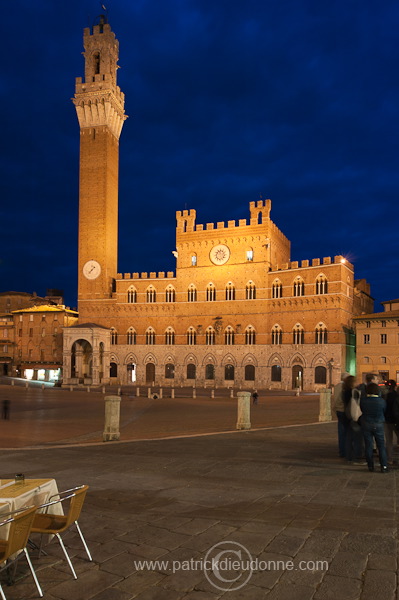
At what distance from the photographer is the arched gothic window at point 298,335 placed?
151 ft

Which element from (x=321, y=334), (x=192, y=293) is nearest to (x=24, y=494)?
(x=321, y=334)

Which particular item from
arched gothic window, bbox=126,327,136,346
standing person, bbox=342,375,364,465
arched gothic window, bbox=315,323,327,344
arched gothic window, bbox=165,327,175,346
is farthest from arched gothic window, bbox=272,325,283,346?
standing person, bbox=342,375,364,465

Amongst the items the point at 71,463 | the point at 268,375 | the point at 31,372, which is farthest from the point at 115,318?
the point at 71,463

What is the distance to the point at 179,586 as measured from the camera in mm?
4336

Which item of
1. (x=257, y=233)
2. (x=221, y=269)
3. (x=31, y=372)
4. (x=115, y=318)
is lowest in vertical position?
(x=31, y=372)

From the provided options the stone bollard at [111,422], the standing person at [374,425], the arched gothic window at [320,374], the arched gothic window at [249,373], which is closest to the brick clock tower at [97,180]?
the arched gothic window at [249,373]

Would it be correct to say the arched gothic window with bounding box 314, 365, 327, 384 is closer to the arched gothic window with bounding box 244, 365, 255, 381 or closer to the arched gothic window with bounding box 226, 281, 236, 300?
the arched gothic window with bounding box 244, 365, 255, 381

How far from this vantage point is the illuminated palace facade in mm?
45438

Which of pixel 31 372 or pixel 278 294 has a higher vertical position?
pixel 278 294

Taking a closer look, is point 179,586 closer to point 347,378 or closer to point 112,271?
point 347,378

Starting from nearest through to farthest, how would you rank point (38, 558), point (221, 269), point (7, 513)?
point (7, 513), point (38, 558), point (221, 269)

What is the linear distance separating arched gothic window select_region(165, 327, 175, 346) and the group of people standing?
42066mm

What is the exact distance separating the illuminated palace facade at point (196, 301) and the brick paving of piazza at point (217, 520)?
3424 centimetres

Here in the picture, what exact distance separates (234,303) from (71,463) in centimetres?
4044
